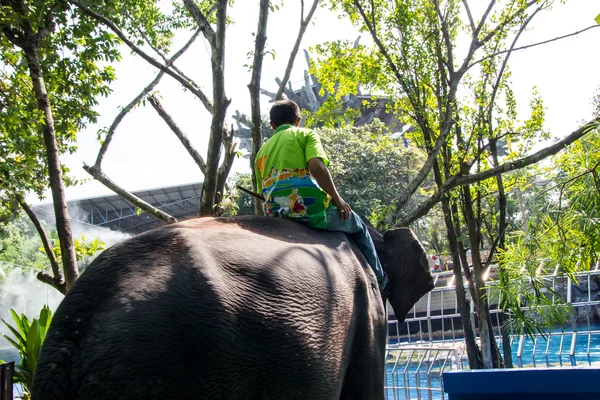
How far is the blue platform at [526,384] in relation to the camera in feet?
11.1

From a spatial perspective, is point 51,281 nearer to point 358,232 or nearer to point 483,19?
point 358,232

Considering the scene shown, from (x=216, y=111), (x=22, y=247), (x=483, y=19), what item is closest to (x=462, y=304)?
(x=483, y=19)

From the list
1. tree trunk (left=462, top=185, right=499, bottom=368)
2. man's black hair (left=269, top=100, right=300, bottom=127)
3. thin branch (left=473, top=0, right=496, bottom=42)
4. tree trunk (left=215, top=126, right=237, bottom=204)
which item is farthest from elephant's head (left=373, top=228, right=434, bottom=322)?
tree trunk (left=462, top=185, right=499, bottom=368)

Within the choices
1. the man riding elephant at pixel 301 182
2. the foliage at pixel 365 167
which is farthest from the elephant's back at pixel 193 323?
the foliage at pixel 365 167

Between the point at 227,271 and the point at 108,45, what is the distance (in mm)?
6416

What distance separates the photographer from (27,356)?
7.96 meters

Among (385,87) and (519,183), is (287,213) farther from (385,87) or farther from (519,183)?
(519,183)

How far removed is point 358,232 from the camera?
3598 mm

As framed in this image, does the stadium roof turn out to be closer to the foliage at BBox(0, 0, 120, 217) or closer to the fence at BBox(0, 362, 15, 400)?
the foliage at BBox(0, 0, 120, 217)

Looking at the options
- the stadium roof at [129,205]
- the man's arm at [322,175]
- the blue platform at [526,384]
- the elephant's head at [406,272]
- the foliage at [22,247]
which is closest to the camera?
the man's arm at [322,175]

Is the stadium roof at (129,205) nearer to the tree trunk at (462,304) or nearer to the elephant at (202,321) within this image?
the tree trunk at (462,304)

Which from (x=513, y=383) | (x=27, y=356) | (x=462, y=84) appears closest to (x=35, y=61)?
(x=27, y=356)

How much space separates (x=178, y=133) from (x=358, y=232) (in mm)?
4427

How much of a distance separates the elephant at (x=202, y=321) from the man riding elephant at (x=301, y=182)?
1.36 feet
